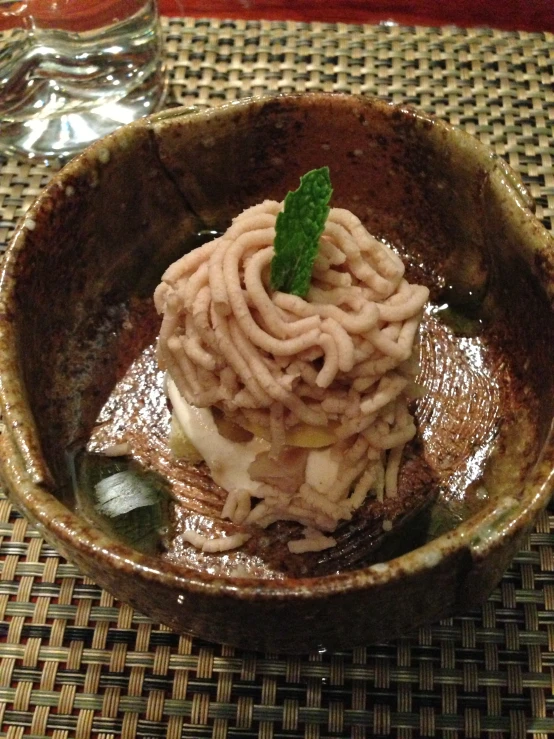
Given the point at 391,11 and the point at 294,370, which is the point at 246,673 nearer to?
the point at 294,370

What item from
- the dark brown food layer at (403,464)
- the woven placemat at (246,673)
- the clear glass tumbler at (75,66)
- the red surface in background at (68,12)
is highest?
the red surface in background at (68,12)

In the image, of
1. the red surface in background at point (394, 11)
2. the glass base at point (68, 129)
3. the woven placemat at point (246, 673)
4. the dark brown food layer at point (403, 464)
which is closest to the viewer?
the woven placemat at point (246, 673)

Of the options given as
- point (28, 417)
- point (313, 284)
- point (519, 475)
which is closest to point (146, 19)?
point (313, 284)

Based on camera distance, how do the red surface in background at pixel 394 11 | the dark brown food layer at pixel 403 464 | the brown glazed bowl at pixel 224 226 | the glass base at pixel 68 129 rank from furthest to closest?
the red surface in background at pixel 394 11 → the glass base at pixel 68 129 → the dark brown food layer at pixel 403 464 → the brown glazed bowl at pixel 224 226

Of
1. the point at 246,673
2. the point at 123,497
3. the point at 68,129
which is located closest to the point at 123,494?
the point at 123,497


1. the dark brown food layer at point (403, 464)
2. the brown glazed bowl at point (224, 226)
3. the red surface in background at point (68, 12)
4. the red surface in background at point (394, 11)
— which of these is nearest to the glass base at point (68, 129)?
the red surface in background at point (68, 12)

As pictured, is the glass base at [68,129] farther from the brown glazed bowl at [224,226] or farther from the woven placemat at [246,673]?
the woven placemat at [246,673]

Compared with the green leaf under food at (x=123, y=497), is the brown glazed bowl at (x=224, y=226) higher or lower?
higher
